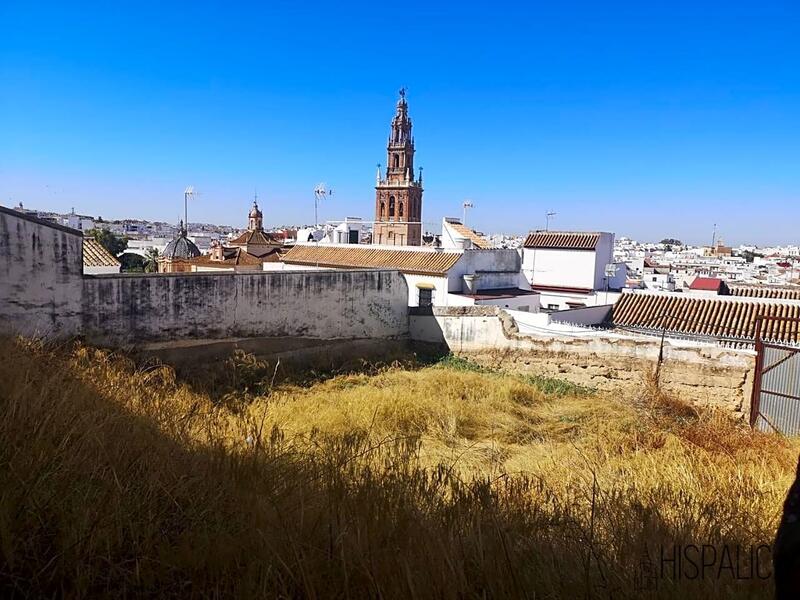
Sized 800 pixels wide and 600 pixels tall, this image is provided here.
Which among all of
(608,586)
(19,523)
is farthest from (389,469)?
(19,523)

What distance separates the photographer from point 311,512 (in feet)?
10.5

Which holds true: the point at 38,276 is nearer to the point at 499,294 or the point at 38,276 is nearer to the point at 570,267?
the point at 499,294

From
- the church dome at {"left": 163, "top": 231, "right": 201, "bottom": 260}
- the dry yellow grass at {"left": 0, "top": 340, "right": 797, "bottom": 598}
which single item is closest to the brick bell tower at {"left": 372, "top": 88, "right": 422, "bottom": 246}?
the church dome at {"left": 163, "top": 231, "right": 201, "bottom": 260}

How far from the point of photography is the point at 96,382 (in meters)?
6.96

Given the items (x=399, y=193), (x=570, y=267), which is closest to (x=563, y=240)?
(x=570, y=267)

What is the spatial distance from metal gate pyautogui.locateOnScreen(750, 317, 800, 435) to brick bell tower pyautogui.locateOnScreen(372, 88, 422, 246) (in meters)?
36.2

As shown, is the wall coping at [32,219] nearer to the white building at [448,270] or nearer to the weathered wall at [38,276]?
the weathered wall at [38,276]

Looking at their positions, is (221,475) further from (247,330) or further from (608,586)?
(247,330)

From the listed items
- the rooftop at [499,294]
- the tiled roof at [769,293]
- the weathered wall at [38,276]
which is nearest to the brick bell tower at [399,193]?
the rooftop at [499,294]

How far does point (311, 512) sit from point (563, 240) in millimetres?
22078

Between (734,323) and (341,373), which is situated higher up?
(734,323)

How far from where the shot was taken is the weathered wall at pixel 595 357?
12.1m

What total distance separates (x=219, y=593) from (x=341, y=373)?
1263 centimetres

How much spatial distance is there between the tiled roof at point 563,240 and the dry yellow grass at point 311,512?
16.7 meters
